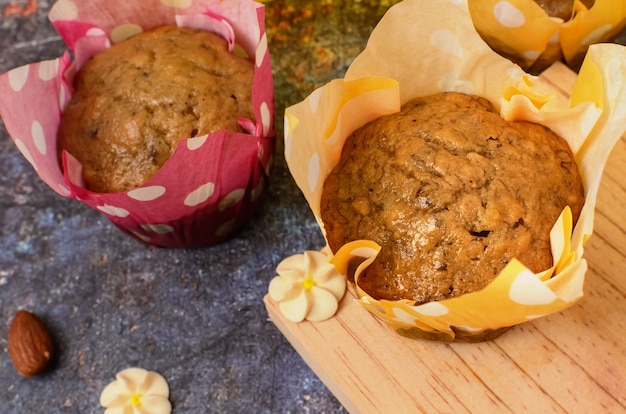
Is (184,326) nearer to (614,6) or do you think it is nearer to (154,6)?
(154,6)

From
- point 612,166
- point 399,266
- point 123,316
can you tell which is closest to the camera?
point 399,266

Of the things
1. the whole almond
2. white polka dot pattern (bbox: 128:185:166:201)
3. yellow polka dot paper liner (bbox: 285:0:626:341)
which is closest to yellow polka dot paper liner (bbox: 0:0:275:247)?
white polka dot pattern (bbox: 128:185:166:201)

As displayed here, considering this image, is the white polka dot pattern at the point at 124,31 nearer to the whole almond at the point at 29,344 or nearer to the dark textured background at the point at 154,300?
the dark textured background at the point at 154,300

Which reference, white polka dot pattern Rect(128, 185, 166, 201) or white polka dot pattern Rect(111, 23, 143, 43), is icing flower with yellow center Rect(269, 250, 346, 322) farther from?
white polka dot pattern Rect(111, 23, 143, 43)

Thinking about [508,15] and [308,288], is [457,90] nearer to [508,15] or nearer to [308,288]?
[508,15]

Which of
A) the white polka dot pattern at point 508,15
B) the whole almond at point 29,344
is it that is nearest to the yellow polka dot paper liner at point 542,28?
the white polka dot pattern at point 508,15

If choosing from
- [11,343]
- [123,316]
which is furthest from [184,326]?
[11,343]
